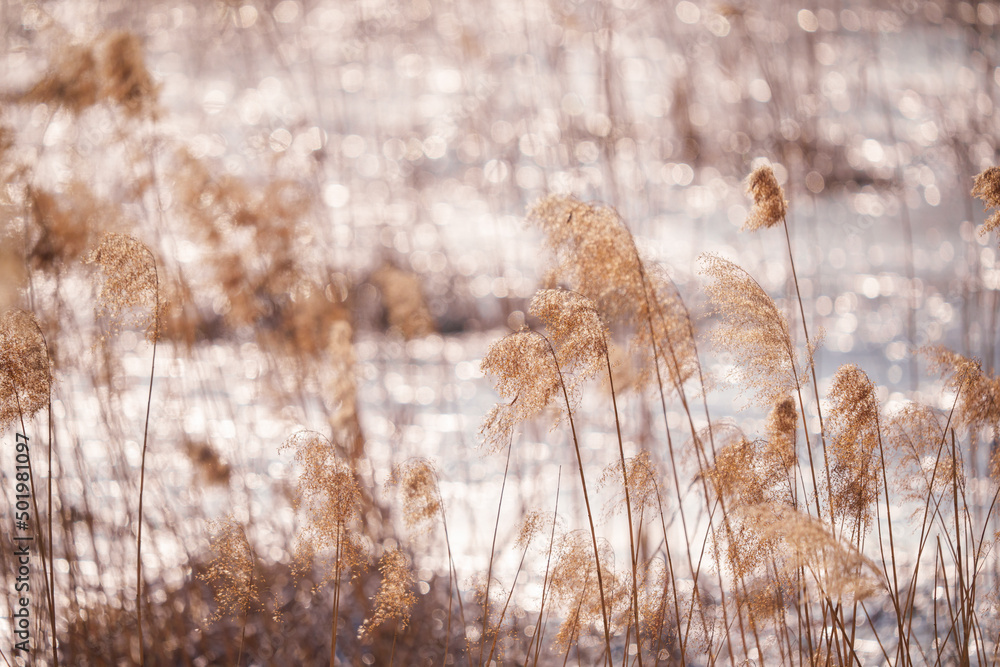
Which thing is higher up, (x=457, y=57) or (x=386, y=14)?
(x=386, y=14)

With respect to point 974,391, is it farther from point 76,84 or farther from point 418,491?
point 76,84

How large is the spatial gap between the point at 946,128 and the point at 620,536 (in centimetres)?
216

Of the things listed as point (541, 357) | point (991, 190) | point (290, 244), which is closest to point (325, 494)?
point (541, 357)

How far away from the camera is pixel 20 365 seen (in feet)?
4.04

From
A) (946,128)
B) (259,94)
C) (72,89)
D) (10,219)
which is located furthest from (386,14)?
(946,128)

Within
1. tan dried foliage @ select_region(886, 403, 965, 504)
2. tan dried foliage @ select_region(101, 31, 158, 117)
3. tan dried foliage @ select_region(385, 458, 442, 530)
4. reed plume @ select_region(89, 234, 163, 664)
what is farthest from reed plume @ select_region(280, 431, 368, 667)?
tan dried foliage @ select_region(101, 31, 158, 117)

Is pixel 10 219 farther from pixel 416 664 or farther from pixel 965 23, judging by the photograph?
pixel 965 23

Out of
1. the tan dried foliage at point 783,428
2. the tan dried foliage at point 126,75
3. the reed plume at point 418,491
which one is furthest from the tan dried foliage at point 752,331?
the tan dried foliage at point 126,75

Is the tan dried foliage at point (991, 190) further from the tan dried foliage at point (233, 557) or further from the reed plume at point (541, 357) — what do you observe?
the tan dried foliage at point (233, 557)

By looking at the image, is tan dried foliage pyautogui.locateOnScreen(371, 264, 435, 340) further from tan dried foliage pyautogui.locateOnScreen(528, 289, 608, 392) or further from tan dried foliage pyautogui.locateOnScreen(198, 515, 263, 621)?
tan dried foliage pyautogui.locateOnScreen(528, 289, 608, 392)

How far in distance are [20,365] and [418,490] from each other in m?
0.78

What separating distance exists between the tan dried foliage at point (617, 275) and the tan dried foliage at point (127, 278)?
0.76 metres

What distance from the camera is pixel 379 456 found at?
362 centimetres

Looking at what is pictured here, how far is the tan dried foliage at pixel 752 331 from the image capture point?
4.14ft
